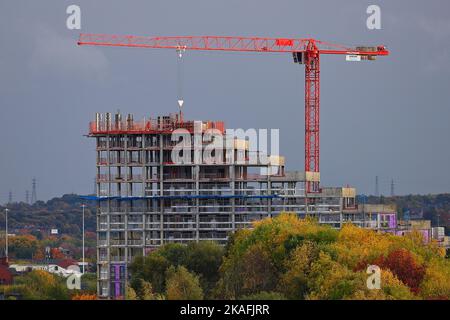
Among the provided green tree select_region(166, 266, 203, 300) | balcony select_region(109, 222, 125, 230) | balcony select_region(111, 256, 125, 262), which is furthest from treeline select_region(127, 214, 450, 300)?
balcony select_region(109, 222, 125, 230)

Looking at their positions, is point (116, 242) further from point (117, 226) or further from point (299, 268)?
point (299, 268)

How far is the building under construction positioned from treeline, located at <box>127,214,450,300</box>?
20.7m

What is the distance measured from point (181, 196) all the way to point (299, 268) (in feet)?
169

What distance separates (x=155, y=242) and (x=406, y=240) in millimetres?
40087

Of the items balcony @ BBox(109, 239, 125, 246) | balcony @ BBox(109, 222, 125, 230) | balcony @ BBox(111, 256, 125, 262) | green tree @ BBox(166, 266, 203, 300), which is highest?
balcony @ BBox(109, 222, 125, 230)

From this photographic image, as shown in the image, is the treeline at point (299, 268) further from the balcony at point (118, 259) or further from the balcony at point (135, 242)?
the balcony at point (135, 242)

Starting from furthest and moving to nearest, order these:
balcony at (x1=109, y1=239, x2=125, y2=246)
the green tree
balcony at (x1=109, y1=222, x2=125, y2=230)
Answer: balcony at (x1=109, y1=222, x2=125, y2=230) → balcony at (x1=109, y1=239, x2=125, y2=246) → the green tree

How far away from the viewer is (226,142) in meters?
190

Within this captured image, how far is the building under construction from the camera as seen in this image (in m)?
191

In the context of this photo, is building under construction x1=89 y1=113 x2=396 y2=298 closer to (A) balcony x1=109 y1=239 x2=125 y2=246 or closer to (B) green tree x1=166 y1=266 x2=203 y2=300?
(A) balcony x1=109 y1=239 x2=125 y2=246

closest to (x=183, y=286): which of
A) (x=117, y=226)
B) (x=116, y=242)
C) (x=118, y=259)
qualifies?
(x=118, y=259)
